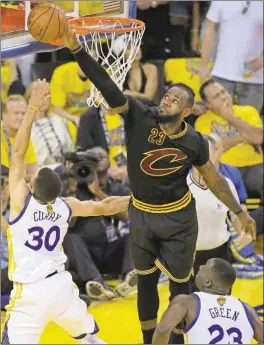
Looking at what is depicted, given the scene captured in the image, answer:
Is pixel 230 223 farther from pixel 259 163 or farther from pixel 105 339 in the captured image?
pixel 259 163

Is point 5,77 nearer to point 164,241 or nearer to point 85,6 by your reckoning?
point 85,6

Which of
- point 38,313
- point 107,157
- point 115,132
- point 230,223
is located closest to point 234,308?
point 38,313

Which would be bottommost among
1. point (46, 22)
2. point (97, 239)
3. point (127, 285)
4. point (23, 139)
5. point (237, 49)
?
point (127, 285)

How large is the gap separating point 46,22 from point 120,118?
355 centimetres

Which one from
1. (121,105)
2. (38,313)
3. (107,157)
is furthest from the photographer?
(107,157)

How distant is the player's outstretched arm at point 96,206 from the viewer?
21.0 ft

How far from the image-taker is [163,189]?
6020 mm

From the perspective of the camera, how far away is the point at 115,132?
358 inches

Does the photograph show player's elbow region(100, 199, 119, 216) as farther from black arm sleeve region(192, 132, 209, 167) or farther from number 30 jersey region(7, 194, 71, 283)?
black arm sleeve region(192, 132, 209, 167)

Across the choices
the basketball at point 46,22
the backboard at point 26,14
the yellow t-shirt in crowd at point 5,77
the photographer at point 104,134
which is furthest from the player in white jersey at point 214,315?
the yellow t-shirt in crowd at point 5,77

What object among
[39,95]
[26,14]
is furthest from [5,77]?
[39,95]

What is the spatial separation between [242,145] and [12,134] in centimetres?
240

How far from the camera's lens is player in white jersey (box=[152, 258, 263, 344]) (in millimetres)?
5855

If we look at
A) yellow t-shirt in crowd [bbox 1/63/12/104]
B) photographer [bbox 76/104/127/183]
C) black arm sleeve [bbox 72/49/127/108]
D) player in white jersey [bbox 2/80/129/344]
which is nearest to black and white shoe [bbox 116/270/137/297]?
photographer [bbox 76/104/127/183]
